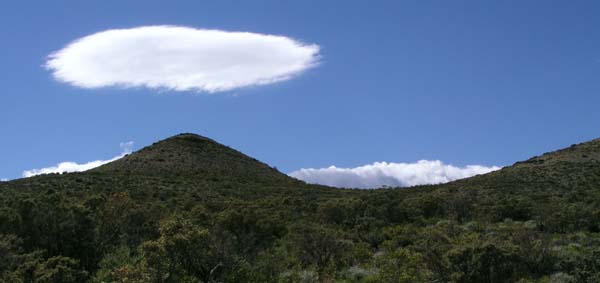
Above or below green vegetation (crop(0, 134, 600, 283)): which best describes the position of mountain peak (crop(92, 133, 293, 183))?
above

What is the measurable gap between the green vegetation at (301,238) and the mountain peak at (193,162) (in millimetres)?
17323

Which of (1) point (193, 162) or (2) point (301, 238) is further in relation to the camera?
(1) point (193, 162)

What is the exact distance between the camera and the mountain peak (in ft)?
221

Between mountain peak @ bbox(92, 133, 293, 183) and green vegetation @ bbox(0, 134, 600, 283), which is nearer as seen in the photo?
green vegetation @ bbox(0, 134, 600, 283)

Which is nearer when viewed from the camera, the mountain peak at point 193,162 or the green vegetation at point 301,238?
the green vegetation at point 301,238

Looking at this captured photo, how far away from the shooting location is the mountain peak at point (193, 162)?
67.2 meters

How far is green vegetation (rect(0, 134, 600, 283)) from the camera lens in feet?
53.9

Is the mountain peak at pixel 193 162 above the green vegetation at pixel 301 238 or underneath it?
above

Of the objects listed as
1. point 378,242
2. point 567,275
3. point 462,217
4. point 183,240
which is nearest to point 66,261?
point 183,240

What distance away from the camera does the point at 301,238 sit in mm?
21328

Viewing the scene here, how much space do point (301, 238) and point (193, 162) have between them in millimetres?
53773

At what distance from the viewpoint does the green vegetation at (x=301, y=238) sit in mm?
16422

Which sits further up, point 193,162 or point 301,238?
point 193,162

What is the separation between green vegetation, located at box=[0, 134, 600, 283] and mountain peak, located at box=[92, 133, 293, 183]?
1732 centimetres
